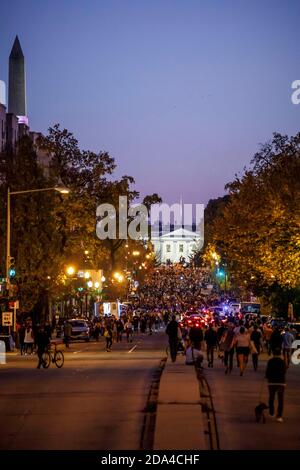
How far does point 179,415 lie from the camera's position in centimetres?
2039

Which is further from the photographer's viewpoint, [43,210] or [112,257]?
[112,257]

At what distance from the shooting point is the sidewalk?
16828 mm

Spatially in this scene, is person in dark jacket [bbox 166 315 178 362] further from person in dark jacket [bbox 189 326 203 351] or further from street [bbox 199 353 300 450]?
street [bbox 199 353 300 450]

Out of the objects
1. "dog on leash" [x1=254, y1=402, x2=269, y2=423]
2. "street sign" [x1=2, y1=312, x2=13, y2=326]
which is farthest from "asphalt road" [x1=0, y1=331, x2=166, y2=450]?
"street sign" [x1=2, y1=312, x2=13, y2=326]

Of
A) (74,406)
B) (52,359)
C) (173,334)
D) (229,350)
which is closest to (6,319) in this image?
(52,359)

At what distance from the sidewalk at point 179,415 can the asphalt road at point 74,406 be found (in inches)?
20.1

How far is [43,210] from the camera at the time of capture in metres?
63.4

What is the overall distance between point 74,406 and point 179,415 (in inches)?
158

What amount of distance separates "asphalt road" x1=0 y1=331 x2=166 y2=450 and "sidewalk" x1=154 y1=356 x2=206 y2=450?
511mm
